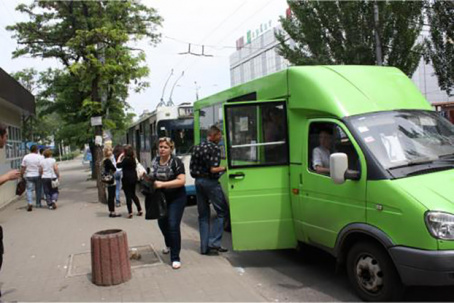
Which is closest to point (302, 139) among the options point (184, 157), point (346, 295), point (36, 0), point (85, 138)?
point (346, 295)

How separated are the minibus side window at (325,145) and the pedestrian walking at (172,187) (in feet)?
5.80

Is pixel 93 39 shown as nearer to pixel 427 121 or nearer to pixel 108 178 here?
pixel 108 178

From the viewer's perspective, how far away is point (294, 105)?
5648mm

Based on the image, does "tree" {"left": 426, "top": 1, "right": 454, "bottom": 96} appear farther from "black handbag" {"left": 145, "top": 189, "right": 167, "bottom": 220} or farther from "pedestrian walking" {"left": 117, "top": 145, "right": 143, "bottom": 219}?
"black handbag" {"left": 145, "top": 189, "right": 167, "bottom": 220}

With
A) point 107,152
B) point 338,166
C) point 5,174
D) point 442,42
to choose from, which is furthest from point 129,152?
point 442,42

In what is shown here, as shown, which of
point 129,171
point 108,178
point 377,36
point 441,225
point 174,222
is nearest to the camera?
point 441,225

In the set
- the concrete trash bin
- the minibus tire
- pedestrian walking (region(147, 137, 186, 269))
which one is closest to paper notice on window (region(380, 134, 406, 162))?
the minibus tire

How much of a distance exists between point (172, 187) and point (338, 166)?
90.8 inches

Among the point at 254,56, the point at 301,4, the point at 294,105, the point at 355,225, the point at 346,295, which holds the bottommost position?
the point at 346,295

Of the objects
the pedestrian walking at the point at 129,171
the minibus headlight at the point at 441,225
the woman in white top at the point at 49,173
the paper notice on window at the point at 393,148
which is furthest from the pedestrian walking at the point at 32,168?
the minibus headlight at the point at 441,225

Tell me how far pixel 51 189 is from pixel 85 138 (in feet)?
29.5

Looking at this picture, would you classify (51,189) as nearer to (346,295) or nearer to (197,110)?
(197,110)

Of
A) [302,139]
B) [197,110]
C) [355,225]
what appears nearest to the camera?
[355,225]

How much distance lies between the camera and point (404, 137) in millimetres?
4699
